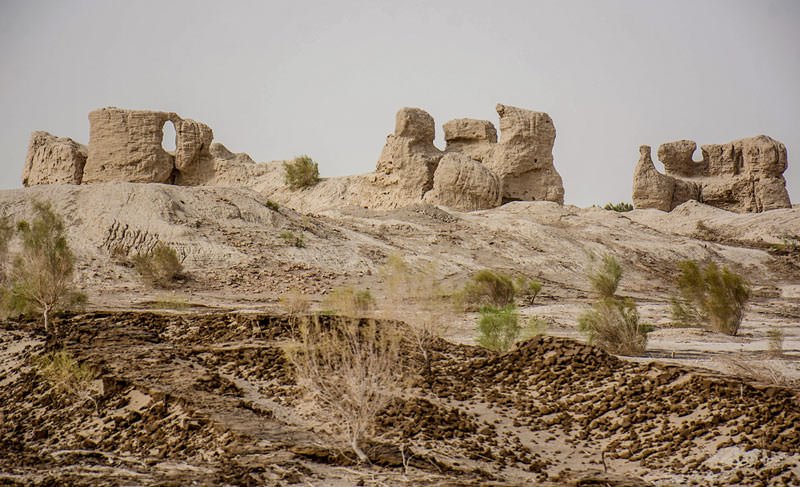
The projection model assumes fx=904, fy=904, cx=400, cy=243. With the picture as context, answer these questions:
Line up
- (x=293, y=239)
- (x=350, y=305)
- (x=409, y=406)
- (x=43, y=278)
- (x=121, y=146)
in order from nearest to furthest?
(x=409, y=406) < (x=350, y=305) < (x=43, y=278) < (x=293, y=239) < (x=121, y=146)

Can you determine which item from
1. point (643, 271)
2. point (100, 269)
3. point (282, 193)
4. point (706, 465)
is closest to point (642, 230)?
point (643, 271)

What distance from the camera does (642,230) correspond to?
3256cm

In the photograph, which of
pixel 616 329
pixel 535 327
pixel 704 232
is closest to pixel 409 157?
pixel 704 232

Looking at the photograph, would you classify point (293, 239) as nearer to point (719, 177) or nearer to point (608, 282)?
point (608, 282)

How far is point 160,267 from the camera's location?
71.2 ft

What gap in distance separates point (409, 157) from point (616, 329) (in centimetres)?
2189

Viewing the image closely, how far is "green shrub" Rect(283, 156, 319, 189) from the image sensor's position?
135ft

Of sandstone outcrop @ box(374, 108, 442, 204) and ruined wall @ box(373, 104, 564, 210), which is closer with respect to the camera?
ruined wall @ box(373, 104, 564, 210)

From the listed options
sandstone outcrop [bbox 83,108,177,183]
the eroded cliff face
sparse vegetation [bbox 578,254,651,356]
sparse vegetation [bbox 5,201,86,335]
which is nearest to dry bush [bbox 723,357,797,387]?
sparse vegetation [bbox 578,254,651,356]

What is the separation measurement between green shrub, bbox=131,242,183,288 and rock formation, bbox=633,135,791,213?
2301cm

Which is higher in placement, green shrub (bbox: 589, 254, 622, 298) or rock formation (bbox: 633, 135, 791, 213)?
rock formation (bbox: 633, 135, 791, 213)

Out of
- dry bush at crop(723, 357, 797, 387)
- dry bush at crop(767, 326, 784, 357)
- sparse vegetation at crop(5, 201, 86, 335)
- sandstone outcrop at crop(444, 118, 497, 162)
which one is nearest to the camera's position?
dry bush at crop(723, 357, 797, 387)

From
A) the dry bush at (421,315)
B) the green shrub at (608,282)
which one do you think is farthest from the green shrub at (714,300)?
the dry bush at (421,315)

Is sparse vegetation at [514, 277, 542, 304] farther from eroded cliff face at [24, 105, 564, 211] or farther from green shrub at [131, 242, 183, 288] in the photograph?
eroded cliff face at [24, 105, 564, 211]
